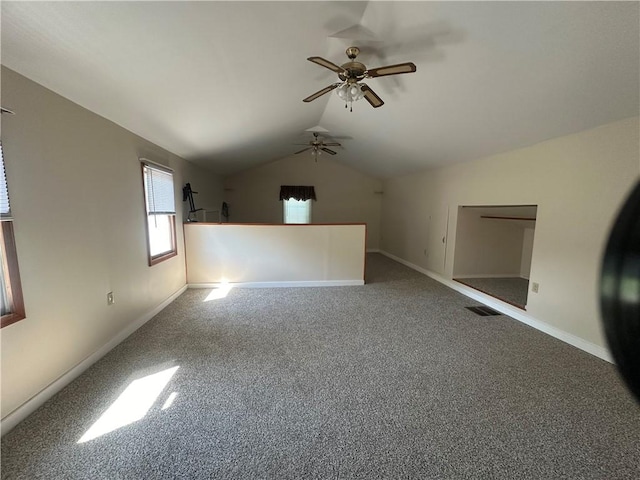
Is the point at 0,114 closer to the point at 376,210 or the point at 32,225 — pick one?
the point at 32,225

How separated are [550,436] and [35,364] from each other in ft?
10.2

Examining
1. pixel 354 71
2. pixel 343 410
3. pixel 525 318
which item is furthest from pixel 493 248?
pixel 343 410

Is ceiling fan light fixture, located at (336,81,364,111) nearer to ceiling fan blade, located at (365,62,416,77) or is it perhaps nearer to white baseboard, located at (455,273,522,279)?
ceiling fan blade, located at (365,62,416,77)

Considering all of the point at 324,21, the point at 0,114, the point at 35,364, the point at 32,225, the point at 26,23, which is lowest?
the point at 35,364

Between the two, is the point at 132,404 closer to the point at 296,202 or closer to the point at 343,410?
the point at 343,410

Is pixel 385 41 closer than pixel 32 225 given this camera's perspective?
No

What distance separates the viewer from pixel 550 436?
4.97 feet

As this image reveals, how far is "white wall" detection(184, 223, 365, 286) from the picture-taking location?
411 cm

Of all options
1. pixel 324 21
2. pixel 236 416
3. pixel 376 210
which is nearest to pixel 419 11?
pixel 324 21

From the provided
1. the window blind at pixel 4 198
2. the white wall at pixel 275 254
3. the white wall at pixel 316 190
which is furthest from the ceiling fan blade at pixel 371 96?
the white wall at pixel 316 190

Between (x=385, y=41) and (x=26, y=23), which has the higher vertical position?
(x=385, y=41)

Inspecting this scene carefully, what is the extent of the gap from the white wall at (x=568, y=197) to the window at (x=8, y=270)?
3.73m

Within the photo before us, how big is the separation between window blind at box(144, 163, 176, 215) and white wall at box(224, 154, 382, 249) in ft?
11.5

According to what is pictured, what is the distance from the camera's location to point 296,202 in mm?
7340
